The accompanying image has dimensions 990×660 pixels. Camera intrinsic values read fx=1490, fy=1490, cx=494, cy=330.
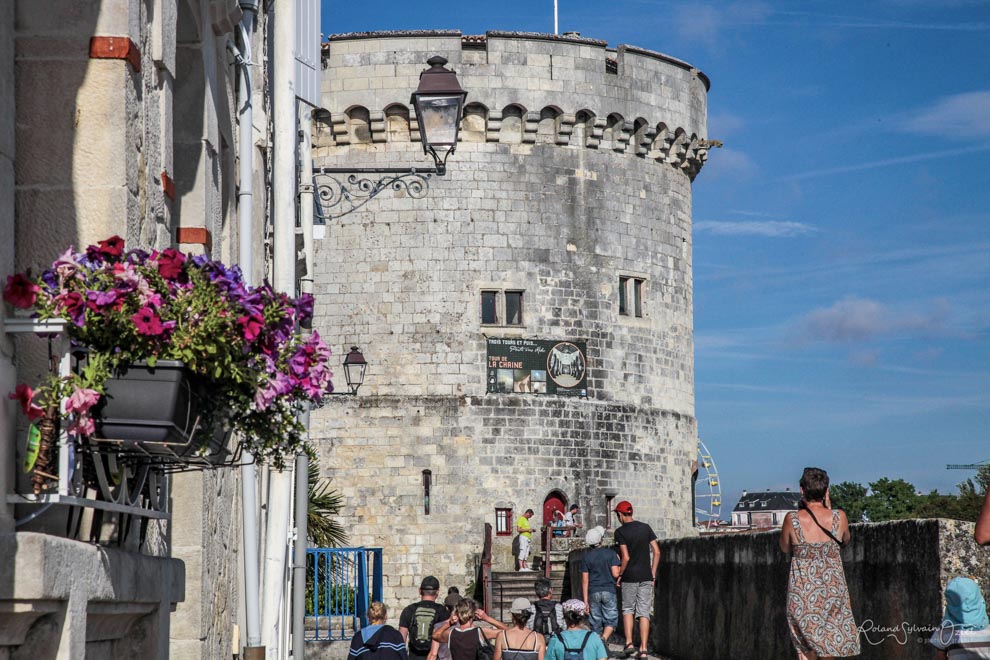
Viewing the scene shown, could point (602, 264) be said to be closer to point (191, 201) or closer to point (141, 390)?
point (191, 201)

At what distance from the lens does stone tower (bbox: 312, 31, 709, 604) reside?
28.1 meters

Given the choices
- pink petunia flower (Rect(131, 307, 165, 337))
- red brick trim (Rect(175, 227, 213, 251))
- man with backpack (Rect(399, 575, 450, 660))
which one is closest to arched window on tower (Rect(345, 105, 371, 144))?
man with backpack (Rect(399, 575, 450, 660))

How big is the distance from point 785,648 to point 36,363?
674 centimetres

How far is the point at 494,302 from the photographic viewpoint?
94.2 ft

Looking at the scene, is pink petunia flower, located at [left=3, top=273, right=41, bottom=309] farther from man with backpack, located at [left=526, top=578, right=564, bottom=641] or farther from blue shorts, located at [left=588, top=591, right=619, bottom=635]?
blue shorts, located at [left=588, top=591, right=619, bottom=635]

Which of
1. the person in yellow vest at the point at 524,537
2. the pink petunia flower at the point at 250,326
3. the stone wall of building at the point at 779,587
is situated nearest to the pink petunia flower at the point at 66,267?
the pink petunia flower at the point at 250,326

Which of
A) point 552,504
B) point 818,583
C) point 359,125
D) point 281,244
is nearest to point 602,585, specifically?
point 281,244

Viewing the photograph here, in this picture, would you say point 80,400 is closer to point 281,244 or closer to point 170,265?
point 170,265

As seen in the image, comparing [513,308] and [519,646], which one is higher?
[513,308]

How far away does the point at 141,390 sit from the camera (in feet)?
12.7

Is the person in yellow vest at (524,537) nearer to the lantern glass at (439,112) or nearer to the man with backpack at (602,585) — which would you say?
the man with backpack at (602,585)

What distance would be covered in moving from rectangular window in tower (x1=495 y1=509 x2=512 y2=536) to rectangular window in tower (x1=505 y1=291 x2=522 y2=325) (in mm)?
3617

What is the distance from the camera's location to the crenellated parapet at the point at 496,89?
Result: 2902 cm

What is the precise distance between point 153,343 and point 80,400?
10.9 inches
